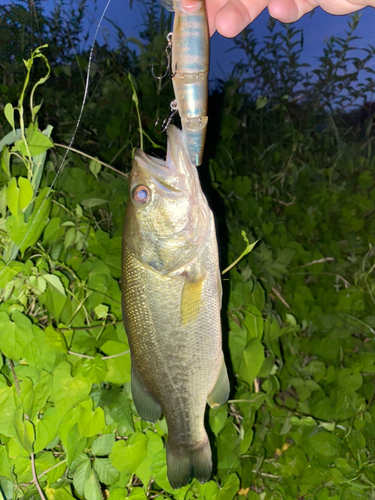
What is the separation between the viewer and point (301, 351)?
7.38 ft

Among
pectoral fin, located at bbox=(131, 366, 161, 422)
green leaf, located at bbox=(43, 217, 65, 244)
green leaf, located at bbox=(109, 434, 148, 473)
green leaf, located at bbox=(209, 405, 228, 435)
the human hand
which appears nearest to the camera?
pectoral fin, located at bbox=(131, 366, 161, 422)

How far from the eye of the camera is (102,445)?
43.8 inches

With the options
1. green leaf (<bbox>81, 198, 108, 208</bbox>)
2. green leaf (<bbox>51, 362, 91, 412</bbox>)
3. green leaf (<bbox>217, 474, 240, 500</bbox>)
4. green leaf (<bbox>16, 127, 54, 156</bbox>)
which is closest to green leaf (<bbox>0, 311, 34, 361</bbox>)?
green leaf (<bbox>51, 362, 91, 412</bbox>)

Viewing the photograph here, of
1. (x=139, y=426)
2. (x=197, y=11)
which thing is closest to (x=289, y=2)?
(x=197, y=11)

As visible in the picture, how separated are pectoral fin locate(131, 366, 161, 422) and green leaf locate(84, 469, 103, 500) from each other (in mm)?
397

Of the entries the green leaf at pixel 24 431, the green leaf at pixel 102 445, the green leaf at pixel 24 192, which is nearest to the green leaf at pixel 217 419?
the green leaf at pixel 102 445

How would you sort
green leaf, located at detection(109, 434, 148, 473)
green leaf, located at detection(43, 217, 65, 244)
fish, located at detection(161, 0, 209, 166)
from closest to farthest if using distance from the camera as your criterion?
1. fish, located at detection(161, 0, 209, 166)
2. green leaf, located at detection(109, 434, 148, 473)
3. green leaf, located at detection(43, 217, 65, 244)

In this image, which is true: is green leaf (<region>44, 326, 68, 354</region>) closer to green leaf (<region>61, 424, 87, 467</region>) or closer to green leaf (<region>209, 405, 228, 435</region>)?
green leaf (<region>61, 424, 87, 467</region>)

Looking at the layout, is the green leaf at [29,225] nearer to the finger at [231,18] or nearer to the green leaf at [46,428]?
the green leaf at [46,428]

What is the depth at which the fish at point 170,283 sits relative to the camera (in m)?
0.79

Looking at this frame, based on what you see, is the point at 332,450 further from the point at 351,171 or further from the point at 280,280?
the point at 351,171

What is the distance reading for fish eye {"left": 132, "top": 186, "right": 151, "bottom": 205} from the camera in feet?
2.60

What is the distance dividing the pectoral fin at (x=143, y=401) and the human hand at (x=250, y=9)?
968mm

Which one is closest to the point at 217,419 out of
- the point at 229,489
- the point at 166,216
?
the point at 229,489
